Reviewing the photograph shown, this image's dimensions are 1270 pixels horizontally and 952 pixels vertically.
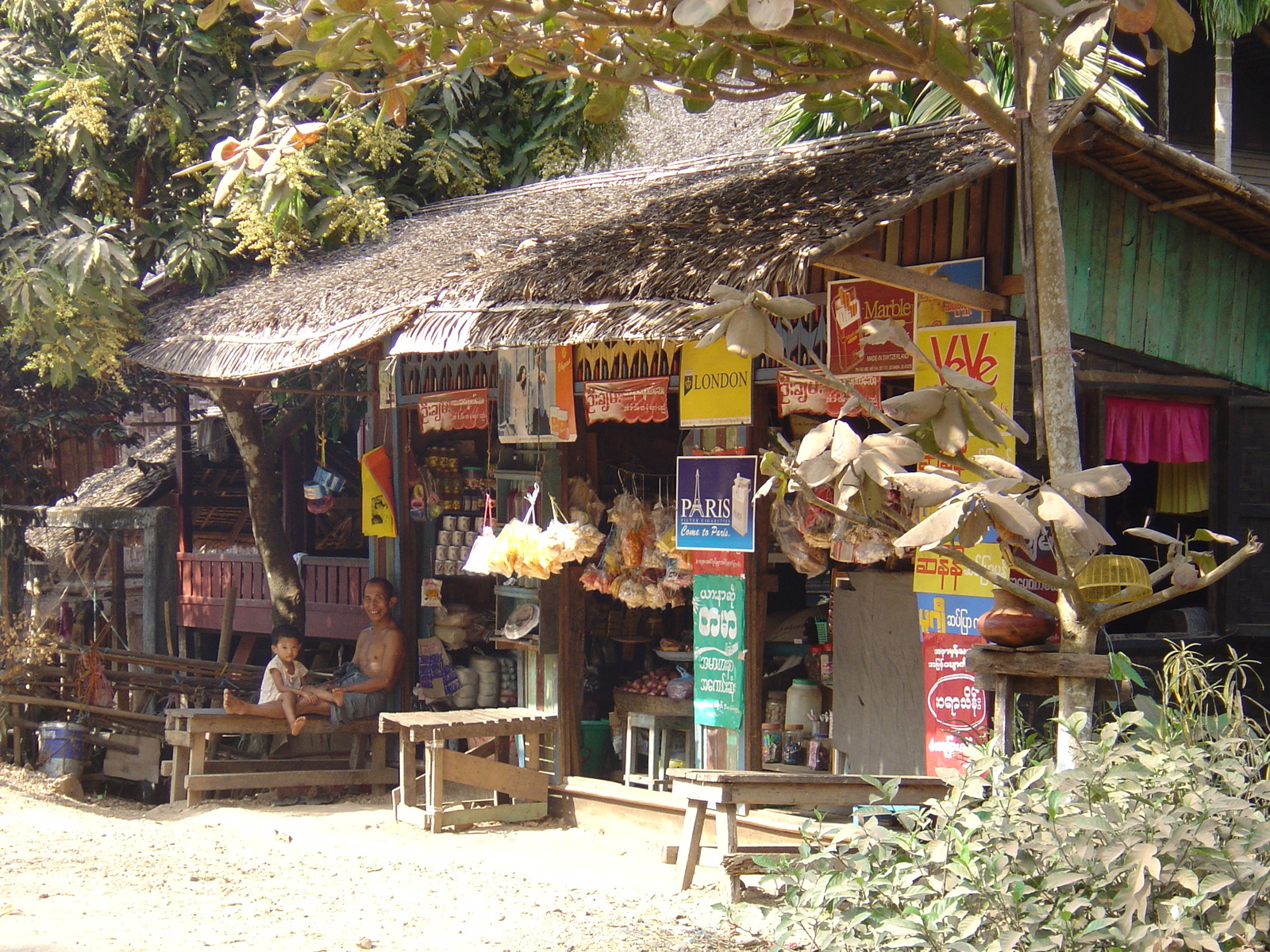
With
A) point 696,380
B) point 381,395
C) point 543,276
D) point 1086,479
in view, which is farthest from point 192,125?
point 1086,479

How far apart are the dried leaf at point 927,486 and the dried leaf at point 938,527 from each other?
0.33 feet

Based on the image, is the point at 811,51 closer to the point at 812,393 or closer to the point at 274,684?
the point at 812,393

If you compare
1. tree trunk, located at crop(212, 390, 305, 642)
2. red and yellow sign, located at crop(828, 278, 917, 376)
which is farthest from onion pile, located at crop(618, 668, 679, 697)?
tree trunk, located at crop(212, 390, 305, 642)

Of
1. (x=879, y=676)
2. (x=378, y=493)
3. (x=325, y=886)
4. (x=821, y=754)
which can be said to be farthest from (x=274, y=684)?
(x=879, y=676)

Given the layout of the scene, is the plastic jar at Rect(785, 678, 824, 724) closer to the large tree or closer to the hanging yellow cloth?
the hanging yellow cloth

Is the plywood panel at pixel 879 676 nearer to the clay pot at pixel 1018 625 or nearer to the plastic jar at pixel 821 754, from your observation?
the plastic jar at pixel 821 754

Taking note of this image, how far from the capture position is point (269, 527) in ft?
33.8

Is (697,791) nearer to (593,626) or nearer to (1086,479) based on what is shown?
(1086,479)

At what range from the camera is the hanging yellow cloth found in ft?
23.6

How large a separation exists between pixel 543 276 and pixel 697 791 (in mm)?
2738

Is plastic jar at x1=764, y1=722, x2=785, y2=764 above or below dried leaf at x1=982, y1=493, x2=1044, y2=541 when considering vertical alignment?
below

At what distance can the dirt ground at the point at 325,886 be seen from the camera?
5.50 m

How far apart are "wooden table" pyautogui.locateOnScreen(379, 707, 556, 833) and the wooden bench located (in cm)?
81

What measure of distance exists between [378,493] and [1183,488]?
17.0 ft
